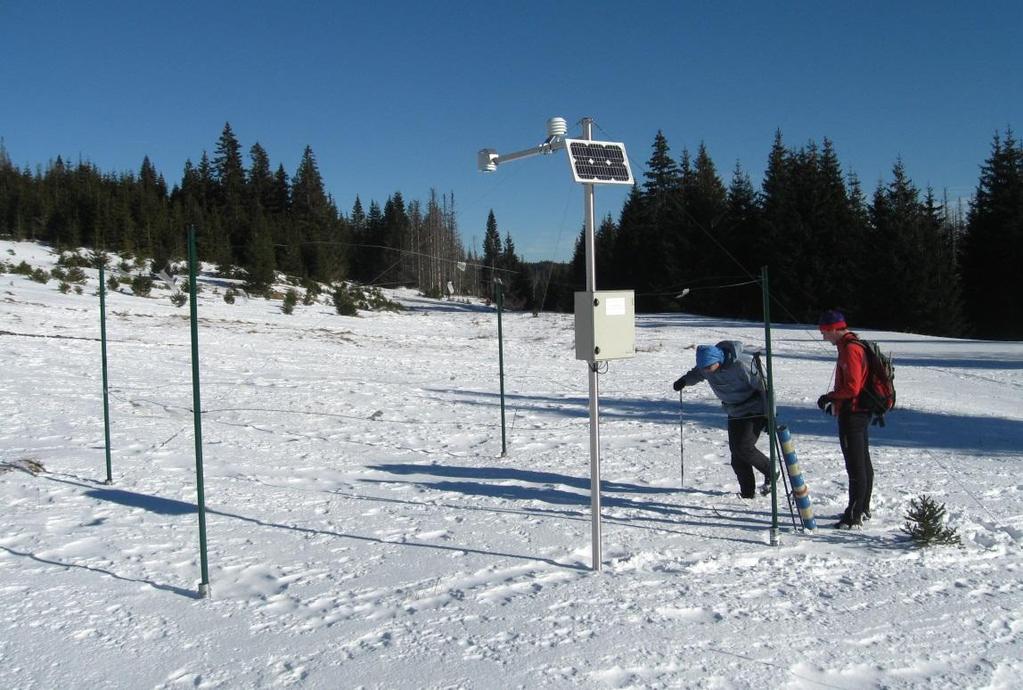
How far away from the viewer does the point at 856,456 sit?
6.25m

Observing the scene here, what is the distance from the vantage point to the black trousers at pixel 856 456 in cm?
620

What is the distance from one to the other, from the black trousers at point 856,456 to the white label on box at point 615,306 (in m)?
2.26

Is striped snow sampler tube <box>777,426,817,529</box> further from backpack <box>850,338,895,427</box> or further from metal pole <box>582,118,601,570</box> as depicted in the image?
metal pole <box>582,118,601,570</box>

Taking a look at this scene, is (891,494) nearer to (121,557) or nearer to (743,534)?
(743,534)

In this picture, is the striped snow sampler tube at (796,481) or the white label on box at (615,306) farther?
the striped snow sampler tube at (796,481)

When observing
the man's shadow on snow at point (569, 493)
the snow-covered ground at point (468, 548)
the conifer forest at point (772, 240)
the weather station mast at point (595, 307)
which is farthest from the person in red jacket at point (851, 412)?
the conifer forest at point (772, 240)

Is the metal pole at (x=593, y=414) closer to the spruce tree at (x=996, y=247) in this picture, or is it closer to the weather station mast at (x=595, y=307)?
the weather station mast at (x=595, y=307)

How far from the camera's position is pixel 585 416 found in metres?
13.1

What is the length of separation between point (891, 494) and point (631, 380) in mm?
9649

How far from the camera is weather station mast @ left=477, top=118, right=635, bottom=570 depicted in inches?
209

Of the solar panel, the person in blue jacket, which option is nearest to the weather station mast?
the solar panel

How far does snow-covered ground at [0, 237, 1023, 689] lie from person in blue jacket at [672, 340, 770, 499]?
0.60 m

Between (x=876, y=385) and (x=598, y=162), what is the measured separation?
2996 millimetres

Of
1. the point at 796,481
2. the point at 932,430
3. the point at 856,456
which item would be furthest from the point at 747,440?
the point at 932,430
